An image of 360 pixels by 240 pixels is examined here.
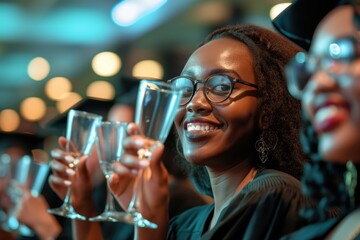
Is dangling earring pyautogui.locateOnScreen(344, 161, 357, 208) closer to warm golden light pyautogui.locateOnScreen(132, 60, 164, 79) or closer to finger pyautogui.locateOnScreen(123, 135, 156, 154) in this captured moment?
finger pyautogui.locateOnScreen(123, 135, 156, 154)

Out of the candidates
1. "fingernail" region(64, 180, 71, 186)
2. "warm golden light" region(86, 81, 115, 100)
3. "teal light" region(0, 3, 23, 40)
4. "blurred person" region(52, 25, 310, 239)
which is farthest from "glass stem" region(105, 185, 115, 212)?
"warm golden light" region(86, 81, 115, 100)

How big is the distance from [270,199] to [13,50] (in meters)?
8.55

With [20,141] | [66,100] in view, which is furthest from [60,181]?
[66,100]

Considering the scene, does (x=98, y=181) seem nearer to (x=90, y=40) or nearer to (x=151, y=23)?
(x=151, y=23)

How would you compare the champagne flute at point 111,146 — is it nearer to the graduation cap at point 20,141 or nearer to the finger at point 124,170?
the finger at point 124,170

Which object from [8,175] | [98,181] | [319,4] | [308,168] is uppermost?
[319,4]

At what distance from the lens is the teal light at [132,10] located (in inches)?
308

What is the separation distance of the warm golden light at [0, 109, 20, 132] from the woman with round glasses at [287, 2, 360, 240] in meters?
9.51

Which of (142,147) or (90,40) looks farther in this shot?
(90,40)

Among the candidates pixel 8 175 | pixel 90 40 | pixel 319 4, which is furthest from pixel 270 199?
pixel 90 40

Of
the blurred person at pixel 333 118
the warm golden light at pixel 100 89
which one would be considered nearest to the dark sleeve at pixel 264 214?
the blurred person at pixel 333 118

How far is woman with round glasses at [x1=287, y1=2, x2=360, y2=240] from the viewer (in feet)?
4.45

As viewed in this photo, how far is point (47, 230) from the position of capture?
262 centimetres

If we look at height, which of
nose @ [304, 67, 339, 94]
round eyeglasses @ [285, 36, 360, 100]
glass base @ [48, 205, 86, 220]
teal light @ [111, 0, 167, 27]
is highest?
teal light @ [111, 0, 167, 27]
